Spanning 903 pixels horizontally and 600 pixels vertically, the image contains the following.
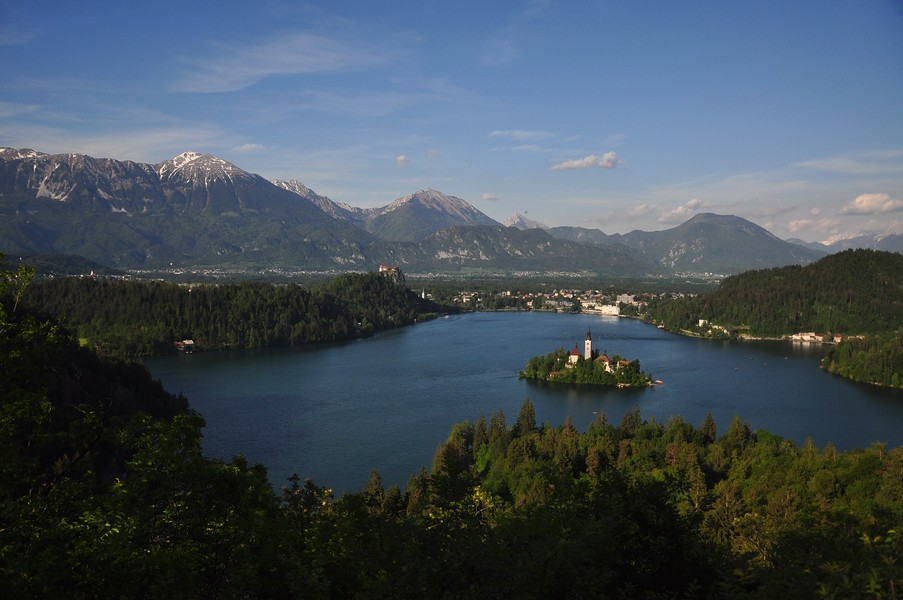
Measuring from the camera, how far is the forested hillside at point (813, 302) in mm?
51438

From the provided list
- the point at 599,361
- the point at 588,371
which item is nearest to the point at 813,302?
the point at 599,361

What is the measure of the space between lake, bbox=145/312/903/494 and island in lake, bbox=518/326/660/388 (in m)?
0.93

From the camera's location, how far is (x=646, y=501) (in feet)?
20.5

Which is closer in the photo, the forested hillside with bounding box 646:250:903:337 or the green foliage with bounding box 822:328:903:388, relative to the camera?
the green foliage with bounding box 822:328:903:388

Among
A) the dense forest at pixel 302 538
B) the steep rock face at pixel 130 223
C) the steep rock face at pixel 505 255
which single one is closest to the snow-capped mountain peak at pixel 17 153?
the steep rock face at pixel 130 223

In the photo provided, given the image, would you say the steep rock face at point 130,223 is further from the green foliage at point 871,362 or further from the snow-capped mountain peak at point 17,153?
the green foliage at point 871,362

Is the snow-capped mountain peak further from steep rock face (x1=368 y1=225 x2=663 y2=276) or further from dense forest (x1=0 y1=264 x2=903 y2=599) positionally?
dense forest (x1=0 y1=264 x2=903 y2=599)

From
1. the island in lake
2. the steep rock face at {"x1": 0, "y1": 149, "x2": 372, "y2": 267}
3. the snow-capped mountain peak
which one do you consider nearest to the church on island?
the island in lake

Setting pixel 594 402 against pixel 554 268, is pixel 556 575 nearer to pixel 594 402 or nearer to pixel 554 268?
pixel 594 402

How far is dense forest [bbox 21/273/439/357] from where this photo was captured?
43.3m

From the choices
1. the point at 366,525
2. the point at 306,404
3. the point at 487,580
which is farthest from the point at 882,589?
the point at 306,404

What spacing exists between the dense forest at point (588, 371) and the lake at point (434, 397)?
0.93 meters

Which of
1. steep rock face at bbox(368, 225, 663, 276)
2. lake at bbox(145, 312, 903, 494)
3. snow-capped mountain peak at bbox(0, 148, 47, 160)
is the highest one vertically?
snow-capped mountain peak at bbox(0, 148, 47, 160)

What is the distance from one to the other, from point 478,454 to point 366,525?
498 inches
